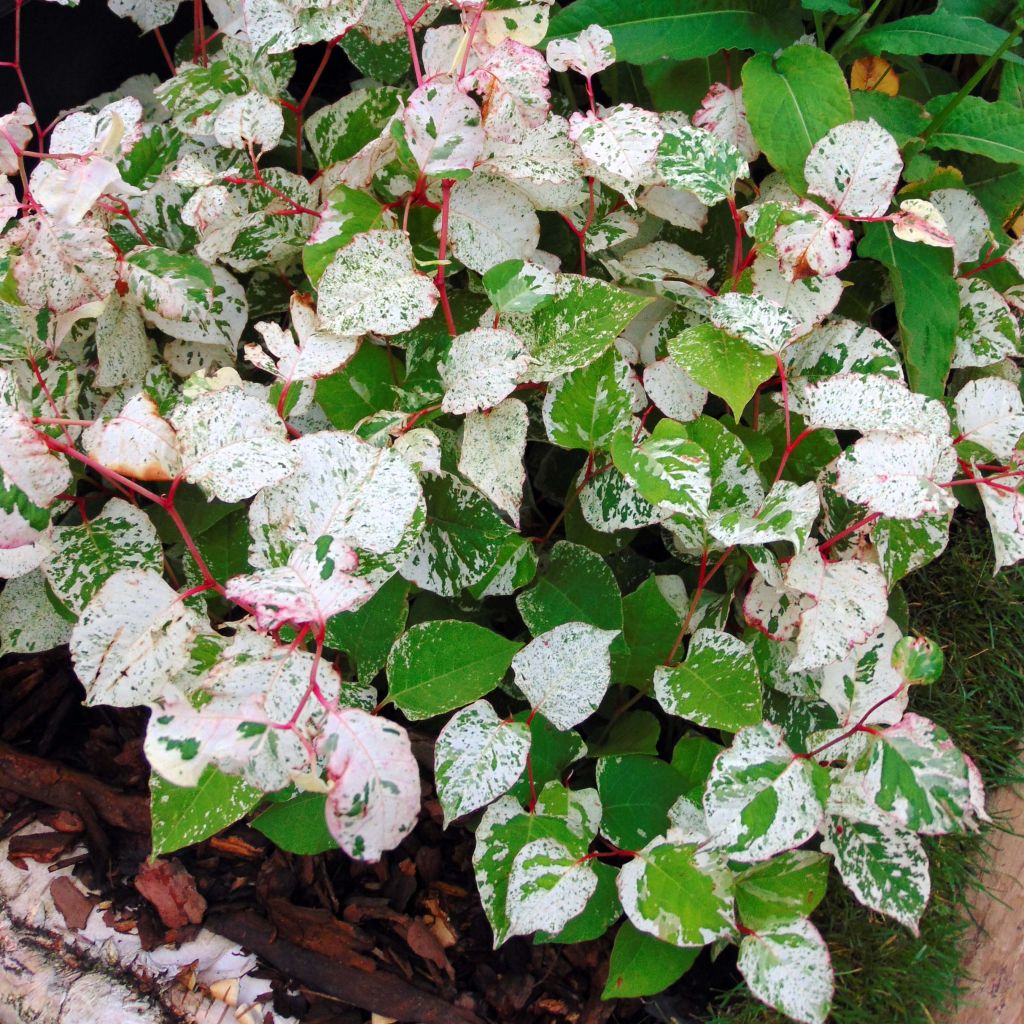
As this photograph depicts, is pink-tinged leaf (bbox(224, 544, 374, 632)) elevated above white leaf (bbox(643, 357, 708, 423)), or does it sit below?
above

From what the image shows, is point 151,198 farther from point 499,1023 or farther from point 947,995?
point 947,995

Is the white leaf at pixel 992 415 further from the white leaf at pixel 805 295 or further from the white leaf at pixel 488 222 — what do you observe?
the white leaf at pixel 488 222

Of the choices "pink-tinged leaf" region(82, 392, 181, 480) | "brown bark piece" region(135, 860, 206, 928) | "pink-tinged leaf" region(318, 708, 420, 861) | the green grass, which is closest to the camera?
"pink-tinged leaf" region(318, 708, 420, 861)

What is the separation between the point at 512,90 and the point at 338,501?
1.44 feet

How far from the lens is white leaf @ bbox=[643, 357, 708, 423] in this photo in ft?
3.38

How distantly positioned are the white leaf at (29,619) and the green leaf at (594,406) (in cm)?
60

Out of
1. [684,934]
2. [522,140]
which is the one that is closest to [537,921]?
[684,934]

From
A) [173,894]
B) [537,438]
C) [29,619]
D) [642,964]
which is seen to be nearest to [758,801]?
[642,964]

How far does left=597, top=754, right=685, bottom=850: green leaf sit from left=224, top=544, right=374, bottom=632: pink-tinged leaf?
0.42 meters

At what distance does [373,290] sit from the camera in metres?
0.90

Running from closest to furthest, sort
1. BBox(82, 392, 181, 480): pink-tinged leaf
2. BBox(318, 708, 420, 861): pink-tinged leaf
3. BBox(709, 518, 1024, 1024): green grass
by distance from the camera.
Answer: BBox(318, 708, 420, 861): pink-tinged leaf < BBox(82, 392, 181, 480): pink-tinged leaf < BBox(709, 518, 1024, 1024): green grass

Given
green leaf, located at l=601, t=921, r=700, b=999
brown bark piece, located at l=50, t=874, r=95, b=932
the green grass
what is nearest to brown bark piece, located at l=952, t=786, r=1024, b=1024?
the green grass

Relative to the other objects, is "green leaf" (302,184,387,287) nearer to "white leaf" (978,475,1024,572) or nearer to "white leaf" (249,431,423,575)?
"white leaf" (249,431,423,575)

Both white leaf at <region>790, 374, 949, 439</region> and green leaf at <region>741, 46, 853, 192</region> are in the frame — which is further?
green leaf at <region>741, 46, 853, 192</region>
